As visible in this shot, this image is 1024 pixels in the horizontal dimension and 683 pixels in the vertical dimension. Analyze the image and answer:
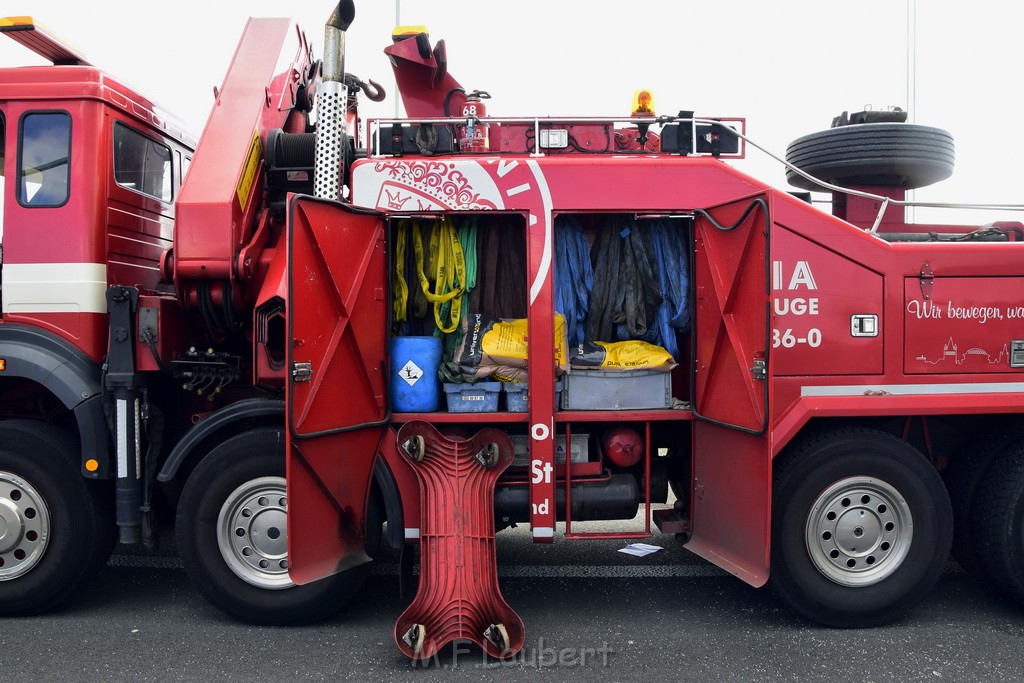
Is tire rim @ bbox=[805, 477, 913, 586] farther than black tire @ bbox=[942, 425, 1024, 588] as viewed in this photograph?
No

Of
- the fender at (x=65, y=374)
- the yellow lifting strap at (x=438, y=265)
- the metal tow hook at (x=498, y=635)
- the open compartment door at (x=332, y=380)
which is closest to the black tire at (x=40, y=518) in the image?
the fender at (x=65, y=374)

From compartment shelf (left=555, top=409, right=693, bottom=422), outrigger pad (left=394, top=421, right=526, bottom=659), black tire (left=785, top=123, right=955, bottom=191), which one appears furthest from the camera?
black tire (left=785, top=123, right=955, bottom=191)

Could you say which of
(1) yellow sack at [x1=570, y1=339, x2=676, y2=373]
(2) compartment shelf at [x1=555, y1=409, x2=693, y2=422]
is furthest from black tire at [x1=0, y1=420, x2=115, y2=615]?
(1) yellow sack at [x1=570, y1=339, x2=676, y2=373]

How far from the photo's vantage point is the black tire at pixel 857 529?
413 cm

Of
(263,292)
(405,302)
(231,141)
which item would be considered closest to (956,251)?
(405,302)

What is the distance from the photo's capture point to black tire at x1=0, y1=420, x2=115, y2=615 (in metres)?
4.22

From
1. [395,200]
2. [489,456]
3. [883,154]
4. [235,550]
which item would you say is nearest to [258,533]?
[235,550]

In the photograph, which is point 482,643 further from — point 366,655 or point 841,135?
point 841,135

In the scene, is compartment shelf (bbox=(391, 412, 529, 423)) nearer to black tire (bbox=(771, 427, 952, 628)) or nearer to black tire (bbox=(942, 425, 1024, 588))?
black tire (bbox=(771, 427, 952, 628))

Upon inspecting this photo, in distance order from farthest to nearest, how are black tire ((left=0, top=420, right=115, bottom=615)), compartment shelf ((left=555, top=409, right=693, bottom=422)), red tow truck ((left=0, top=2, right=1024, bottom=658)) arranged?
compartment shelf ((left=555, top=409, right=693, bottom=422)) < black tire ((left=0, top=420, right=115, bottom=615)) < red tow truck ((left=0, top=2, right=1024, bottom=658))

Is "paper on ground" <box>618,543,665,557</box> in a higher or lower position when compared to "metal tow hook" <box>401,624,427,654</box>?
lower

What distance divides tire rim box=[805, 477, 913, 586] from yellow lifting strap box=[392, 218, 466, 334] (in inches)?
93.4

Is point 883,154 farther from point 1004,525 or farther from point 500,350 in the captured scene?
point 500,350

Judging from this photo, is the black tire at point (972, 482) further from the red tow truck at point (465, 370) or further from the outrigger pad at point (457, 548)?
the outrigger pad at point (457, 548)
